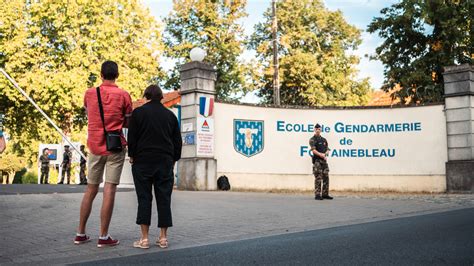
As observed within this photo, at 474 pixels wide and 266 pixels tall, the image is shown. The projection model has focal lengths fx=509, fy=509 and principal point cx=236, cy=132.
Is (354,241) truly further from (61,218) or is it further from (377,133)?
(377,133)

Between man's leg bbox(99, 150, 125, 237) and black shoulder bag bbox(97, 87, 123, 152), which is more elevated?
black shoulder bag bbox(97, 87, 123, 152)

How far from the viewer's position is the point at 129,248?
5.28m

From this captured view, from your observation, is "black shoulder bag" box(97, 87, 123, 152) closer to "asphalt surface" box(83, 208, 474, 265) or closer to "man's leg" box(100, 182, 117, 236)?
"man's leg" box(100, 182, 117, 236)

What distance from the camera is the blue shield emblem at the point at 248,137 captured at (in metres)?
15.9

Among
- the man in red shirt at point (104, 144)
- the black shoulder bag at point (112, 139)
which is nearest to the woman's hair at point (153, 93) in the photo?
the man in red shirt at point (104, 144)

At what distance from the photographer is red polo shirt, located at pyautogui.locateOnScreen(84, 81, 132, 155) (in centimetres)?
528

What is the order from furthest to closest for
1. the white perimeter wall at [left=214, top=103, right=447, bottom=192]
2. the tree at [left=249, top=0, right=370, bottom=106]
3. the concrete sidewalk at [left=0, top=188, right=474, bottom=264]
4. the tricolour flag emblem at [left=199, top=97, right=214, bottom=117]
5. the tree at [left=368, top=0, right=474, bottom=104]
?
the tree at [left=249, top=0, right=370, bottom=106] → the tree at [left=368, top=0, right=474, bottom=104] → the white perimeter wall at [left=214, top=103, right=447, bottom=192] → the tricolour flag emblem at [left=199, top=97, right=214, bottom=117] → the concrete sidewalk at [left=0, top=188, right=474, bottom=264]

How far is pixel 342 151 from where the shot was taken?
669 inches

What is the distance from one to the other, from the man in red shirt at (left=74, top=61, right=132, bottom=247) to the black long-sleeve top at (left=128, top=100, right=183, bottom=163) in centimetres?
20

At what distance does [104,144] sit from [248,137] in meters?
11.1

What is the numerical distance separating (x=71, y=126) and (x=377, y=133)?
21.8m

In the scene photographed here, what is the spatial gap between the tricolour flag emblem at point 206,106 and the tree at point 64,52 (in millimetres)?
14709

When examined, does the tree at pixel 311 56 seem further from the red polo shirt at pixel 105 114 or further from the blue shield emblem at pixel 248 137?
the red polo shirt at pixel 105 114

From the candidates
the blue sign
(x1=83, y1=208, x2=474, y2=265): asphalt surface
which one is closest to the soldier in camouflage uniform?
the blue sign
